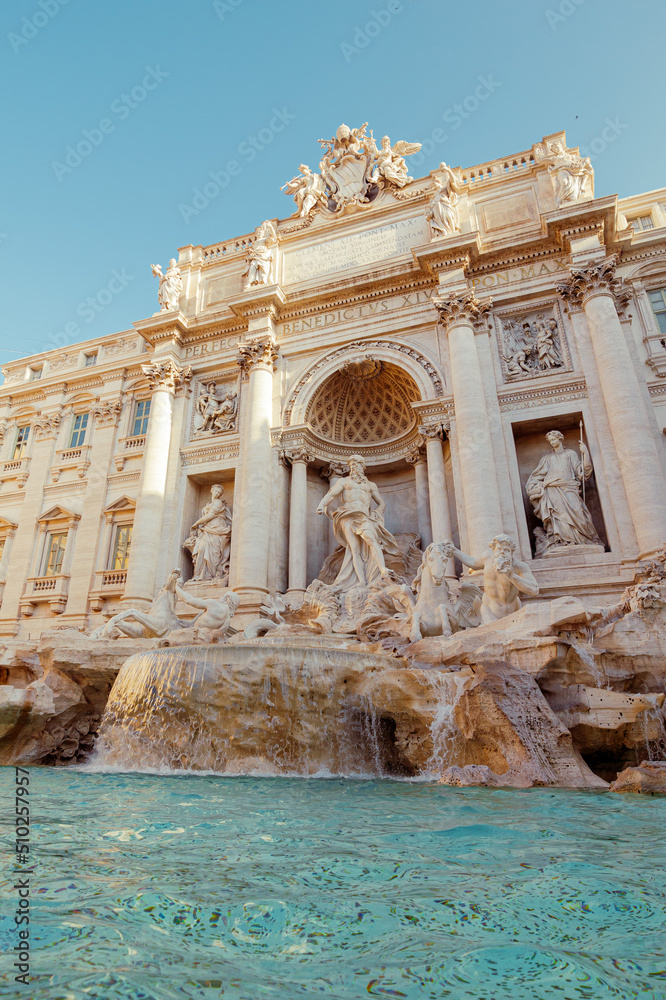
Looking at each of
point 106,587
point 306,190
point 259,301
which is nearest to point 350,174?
point 306,190

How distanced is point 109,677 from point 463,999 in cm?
821

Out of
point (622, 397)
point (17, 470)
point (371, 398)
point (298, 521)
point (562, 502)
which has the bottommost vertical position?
point (562, 502)

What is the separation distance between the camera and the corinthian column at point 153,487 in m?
A: 15.8

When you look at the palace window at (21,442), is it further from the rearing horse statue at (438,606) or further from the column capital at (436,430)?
the rearing horse statue at (438,606)

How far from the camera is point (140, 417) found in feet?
65.7

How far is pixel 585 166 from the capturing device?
15594 millimetres

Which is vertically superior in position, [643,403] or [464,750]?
[643,403]

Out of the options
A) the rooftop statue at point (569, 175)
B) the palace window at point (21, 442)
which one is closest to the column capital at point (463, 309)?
the rooftop statue at point (569, 175)

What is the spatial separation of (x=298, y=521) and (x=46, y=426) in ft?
36.3

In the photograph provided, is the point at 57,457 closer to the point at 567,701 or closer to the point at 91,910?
the point at 567,701

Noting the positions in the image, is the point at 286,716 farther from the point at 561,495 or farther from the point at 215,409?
the point at 215,409

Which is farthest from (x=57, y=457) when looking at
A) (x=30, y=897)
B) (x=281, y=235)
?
(x=30, y=897)

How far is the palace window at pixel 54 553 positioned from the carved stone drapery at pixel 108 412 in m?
3.81

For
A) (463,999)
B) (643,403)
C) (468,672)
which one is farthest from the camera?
(643,403)
